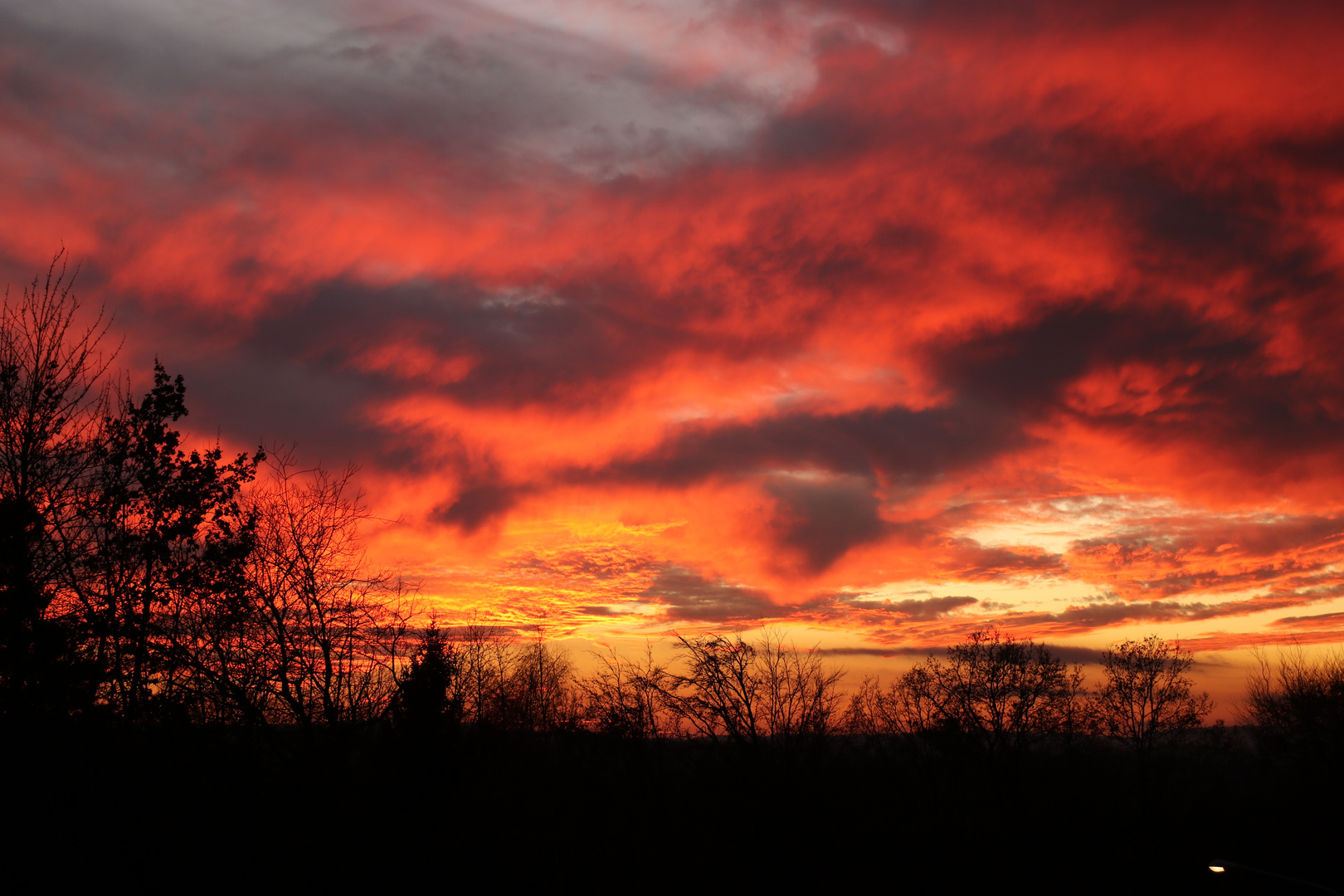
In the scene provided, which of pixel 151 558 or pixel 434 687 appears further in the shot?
pixel 434 687

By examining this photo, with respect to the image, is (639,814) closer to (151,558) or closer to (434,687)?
(434,687)

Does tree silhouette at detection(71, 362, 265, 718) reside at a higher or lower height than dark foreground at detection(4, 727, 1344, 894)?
higher

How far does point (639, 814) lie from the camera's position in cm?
5750

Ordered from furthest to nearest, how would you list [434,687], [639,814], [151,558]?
[639,814], [434,687], [151,558]

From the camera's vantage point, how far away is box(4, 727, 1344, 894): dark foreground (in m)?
19.1

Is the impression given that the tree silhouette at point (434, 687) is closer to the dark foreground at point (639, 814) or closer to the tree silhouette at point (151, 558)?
the dark foreground at point (639, 814)

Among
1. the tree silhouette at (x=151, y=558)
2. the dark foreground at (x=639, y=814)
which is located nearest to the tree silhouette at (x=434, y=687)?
the dark foreground at (x=639, y=814)

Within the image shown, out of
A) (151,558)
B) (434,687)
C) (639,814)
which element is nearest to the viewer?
(151,558)

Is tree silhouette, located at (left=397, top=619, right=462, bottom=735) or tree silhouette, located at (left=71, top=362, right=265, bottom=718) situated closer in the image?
tree silhouette, located at (left=71, top=362, right=265, bottom=718)

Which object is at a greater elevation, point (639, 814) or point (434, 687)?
point (434, 687)

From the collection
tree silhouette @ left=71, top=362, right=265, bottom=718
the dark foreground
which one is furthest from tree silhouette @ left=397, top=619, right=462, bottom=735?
tree silhouette @ left=71, top=362, right=265, bottom=718

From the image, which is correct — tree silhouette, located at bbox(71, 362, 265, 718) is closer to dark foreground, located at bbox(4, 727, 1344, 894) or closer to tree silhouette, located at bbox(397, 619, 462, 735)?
dark foreground, located at bbox(4, 727, 1344, 894)

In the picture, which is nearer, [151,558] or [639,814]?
[151,558]

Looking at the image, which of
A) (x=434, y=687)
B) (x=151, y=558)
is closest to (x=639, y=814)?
(x=434, y=687)
